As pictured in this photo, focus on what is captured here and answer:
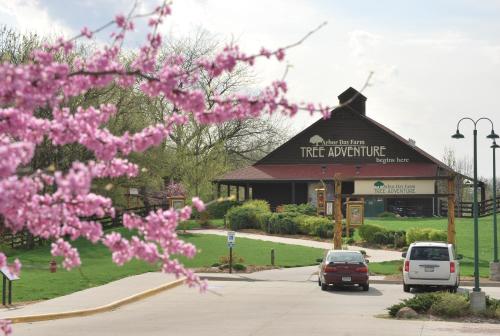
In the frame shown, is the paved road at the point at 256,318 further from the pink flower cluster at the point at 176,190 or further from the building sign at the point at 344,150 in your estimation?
the building sign at the point at 344,150

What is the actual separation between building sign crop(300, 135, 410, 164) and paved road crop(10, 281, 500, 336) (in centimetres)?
3776

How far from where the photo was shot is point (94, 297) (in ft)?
78.5

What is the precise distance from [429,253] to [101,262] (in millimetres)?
16650

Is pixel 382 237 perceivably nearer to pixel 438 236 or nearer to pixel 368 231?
pixel 368 231

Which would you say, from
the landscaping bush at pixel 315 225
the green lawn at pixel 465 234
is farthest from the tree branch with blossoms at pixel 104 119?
the landscaping bush at pixel 315 225

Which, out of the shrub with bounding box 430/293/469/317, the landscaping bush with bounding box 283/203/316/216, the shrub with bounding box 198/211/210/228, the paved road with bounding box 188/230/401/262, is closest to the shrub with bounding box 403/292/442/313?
the shrub with bounding box 430/293/469/317

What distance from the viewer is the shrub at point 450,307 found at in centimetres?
2012

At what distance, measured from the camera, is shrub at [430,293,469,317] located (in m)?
20.1

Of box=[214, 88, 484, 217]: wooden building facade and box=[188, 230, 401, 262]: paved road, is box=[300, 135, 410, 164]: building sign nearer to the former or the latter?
box=[214, 88, 484, 217]: wooden building facade

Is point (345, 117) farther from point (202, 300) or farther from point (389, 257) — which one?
point (202, 300)

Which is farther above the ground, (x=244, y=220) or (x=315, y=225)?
(x=244, y=220)

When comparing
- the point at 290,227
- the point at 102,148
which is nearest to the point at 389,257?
the point at 290,227

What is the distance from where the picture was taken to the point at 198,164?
2648 inches

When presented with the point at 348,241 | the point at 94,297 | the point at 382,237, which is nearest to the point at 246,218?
the point at 348,241
